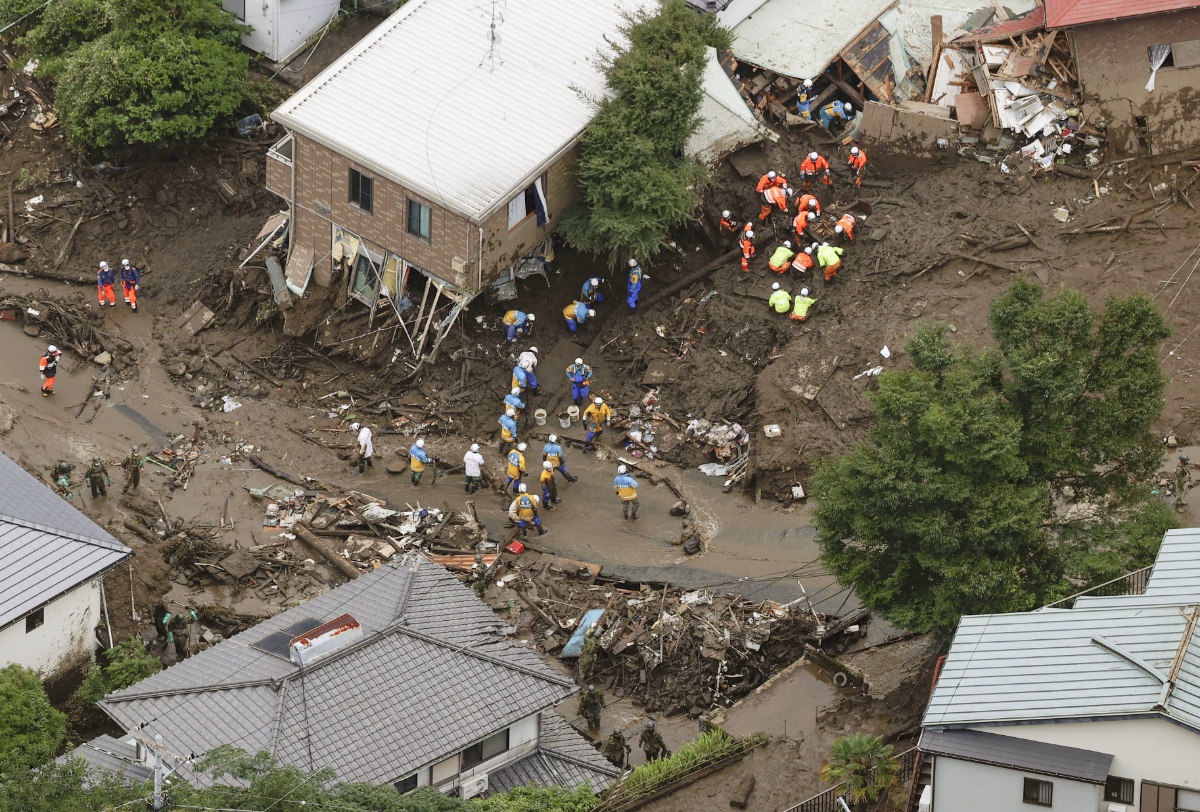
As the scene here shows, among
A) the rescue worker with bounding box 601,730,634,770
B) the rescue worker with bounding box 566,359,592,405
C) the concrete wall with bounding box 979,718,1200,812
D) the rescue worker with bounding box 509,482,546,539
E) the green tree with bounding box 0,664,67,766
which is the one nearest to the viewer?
the concrete wall with bounding box 979,718,1200,812

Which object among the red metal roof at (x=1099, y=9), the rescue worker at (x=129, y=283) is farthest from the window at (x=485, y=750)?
the red metal roof at (x=1099, y=9)

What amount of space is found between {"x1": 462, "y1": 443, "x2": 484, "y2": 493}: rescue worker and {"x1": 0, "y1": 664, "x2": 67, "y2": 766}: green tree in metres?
10.9

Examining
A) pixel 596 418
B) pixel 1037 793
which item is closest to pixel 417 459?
pixel 596 418

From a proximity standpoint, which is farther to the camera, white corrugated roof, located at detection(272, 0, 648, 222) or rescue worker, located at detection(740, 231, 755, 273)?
rescue worker, located at detection(740, 231, 755, 273)

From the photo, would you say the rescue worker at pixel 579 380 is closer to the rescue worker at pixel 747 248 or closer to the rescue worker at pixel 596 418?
the rescue worker at pixel 596 418

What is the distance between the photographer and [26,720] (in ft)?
106

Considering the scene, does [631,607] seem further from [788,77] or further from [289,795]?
[788,77]

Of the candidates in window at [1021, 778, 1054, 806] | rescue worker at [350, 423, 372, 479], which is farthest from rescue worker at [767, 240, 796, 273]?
window at [1021, 778, 1054, 806]

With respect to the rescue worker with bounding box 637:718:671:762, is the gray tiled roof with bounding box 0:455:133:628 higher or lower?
higher

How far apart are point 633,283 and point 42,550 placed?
15626 mm

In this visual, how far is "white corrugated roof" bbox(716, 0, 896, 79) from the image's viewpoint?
154 feet

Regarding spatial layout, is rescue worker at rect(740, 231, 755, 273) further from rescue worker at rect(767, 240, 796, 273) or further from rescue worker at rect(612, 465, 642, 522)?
rescue worker at rect(612, 465, 642, 522)

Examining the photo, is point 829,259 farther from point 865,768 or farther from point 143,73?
point 143,73

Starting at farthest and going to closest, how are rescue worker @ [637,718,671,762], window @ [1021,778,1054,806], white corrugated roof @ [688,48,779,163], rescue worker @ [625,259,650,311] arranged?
white corrugated roof @ [688,48,779,163] → rescue worker @ [625,259,650,311] → rescue worker @ [637,718,671,762] → window @ [1021,778,1054,806]
